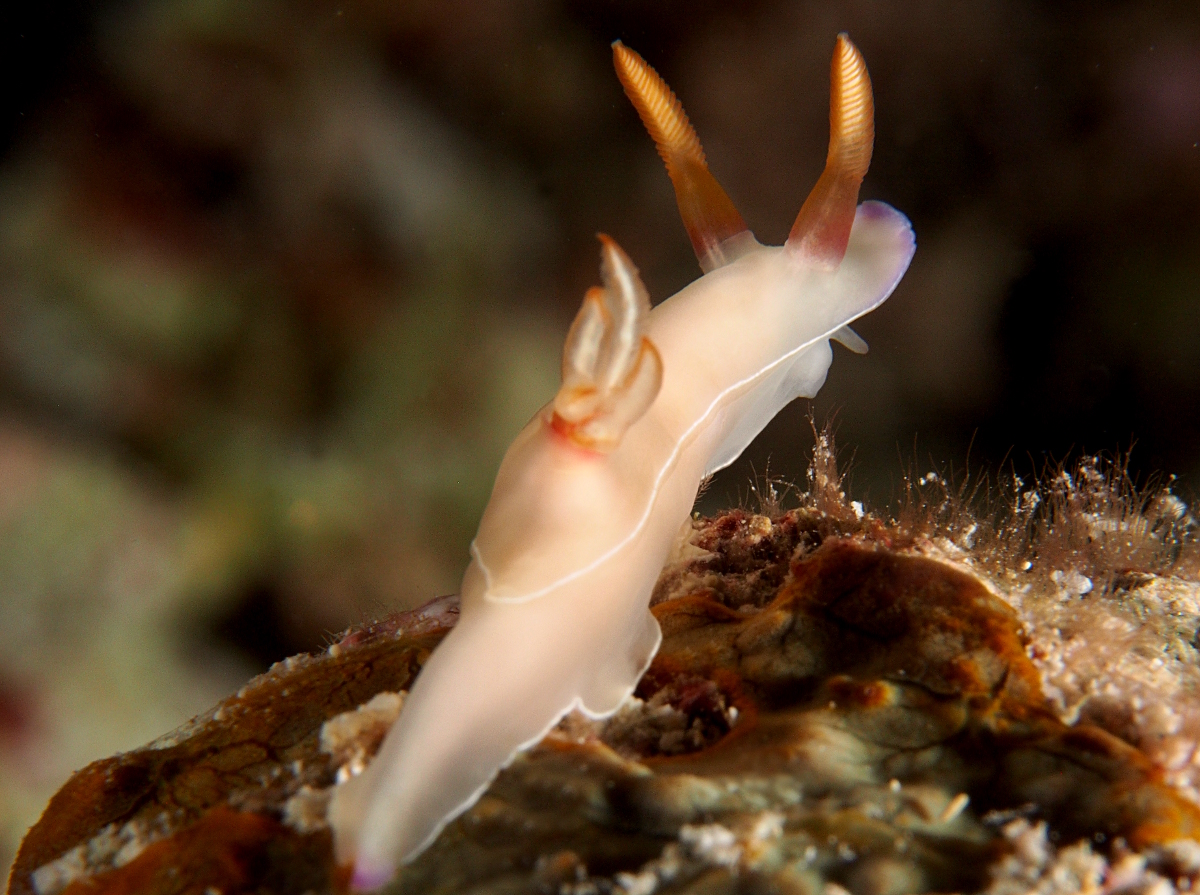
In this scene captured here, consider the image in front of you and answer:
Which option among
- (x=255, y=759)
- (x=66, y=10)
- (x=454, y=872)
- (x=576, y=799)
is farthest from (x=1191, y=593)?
(x=66, y=10)

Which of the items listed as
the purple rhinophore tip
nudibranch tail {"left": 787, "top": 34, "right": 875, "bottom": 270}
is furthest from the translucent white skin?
nudibranch tail {"left": 787, "top": 34, "right": 875, "bottom": 270}

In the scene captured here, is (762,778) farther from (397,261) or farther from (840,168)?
(397,261)

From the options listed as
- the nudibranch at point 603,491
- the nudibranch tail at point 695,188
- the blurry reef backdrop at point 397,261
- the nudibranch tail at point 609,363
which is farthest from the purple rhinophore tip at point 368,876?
the blurry reef backdrop at point 397,261

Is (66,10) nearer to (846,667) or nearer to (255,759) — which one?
(255,759)

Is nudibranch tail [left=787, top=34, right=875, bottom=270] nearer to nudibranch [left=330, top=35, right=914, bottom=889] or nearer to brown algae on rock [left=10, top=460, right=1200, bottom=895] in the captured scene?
nudibranch [left=330, top=35, right=914, bottom=889]

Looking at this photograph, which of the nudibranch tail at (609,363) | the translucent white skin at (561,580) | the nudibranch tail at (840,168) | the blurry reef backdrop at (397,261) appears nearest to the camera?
the translucent white skin at (561,580)

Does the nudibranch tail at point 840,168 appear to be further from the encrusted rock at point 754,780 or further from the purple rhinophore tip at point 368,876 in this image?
the purple rhinophore tip at point 368,876
